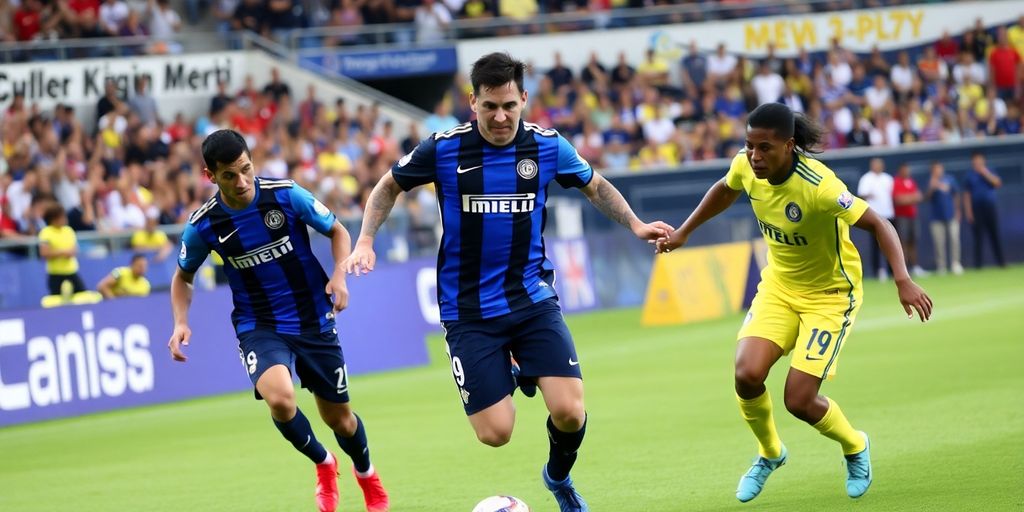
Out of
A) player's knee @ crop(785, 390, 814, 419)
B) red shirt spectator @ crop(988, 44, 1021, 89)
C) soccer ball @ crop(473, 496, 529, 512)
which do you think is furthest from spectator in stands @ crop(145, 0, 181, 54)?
soccer ball @ crop(473, 496, 529, 512)

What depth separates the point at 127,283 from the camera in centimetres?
1902

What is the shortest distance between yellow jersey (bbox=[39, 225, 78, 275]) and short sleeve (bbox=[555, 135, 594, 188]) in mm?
12153

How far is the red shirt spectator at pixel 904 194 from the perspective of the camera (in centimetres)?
2898

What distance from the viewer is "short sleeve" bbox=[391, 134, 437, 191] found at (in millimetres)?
7930

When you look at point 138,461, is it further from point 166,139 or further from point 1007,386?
point 166,139

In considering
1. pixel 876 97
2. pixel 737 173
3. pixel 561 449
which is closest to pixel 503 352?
pixel 561 449

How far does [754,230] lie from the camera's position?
28375 mm

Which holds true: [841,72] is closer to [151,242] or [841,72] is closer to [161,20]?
[161,20]

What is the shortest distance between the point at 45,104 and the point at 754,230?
1335 centimetres

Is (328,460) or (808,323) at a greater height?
(808,323)

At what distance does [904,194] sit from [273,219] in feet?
72.8

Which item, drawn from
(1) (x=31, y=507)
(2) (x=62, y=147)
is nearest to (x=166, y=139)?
(2) (x=62, y=147)

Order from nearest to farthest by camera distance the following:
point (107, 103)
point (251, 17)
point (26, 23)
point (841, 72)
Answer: point (107, 103)
point (26, 23)
point (251, 17)
point (841, 72)

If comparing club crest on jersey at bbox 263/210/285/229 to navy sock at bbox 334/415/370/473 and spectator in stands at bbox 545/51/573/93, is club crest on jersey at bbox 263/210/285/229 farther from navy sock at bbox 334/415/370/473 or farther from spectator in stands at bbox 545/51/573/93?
spectator in stands at bbox 545/51/573/93
